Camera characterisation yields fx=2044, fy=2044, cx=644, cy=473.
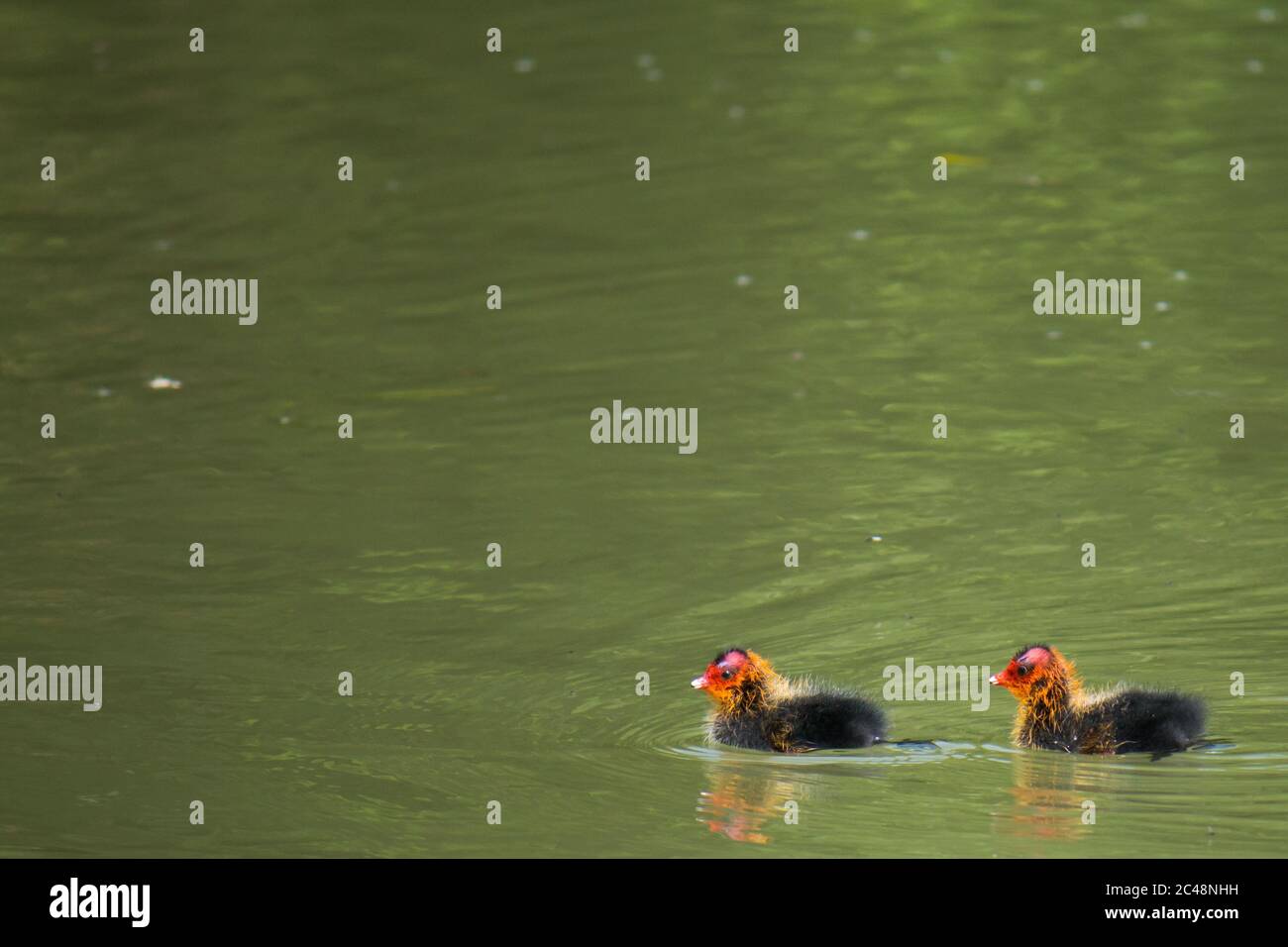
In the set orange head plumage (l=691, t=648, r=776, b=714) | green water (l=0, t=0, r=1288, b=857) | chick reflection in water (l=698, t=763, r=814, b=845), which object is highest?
green water (l=0, t=0, r=1288, b=857)

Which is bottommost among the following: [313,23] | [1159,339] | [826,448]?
[826,448]

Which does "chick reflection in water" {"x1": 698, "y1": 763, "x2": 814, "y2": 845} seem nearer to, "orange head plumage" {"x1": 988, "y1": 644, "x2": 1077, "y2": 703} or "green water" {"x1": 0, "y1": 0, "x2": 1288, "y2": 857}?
"green water" {"x1": 0, "y1": 0, "x2": 1288, "y2": 857}

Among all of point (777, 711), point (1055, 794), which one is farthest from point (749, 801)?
point (1055, 794)

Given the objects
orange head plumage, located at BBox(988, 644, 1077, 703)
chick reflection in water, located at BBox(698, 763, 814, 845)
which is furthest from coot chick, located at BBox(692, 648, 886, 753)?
orange head plumage, located at BBox(988, 644, 1077, 703)

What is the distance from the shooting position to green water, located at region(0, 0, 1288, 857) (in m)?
7.46

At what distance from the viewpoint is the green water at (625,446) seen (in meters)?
7.46

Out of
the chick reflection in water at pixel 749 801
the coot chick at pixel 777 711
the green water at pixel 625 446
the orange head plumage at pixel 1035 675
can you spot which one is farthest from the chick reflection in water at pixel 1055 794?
the chick reflection in water at pixel 749 801

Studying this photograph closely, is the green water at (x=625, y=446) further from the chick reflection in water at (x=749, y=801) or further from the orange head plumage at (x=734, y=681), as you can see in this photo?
the orange head plumage at (x=734, y=681)

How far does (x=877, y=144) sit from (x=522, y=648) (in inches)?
324

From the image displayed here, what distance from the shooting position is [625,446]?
36.2ft

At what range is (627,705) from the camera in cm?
809
